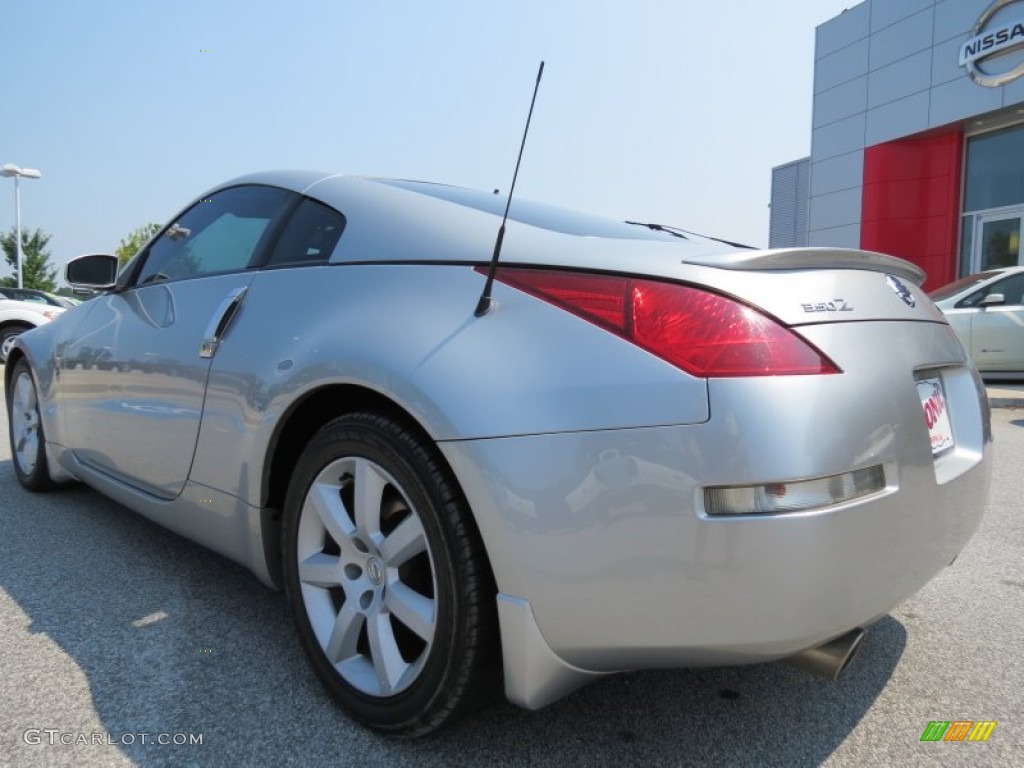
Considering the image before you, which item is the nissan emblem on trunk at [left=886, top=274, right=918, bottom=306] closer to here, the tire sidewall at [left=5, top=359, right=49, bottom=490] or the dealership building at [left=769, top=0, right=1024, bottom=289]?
the tire sidewall at [left=5, top=359, right=49, bottom=490]

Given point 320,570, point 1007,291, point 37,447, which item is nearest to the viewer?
point 320,570

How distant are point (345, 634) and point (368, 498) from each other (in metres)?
0.35

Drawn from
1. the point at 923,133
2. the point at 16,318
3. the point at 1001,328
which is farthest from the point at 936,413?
the point at 923,133

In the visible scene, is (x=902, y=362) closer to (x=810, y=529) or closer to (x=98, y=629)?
(x=810, y=529)

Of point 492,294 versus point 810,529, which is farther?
point 492,294

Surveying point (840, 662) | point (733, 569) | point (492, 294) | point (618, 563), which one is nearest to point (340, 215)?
point (492, 294)

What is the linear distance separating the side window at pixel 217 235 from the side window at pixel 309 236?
0.11m

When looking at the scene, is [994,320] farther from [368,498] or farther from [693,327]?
[368,498]

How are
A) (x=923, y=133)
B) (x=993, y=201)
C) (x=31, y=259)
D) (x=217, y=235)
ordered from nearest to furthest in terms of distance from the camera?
(x=217, y=235) → (x=993, y=201) → (x=923, y=133) → (x=31, y=259)

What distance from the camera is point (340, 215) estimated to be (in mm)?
2115

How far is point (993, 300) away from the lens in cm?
897

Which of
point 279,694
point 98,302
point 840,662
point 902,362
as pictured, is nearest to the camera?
point 840,662

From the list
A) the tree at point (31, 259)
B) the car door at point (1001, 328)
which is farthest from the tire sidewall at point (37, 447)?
the tree at point (31, 259)

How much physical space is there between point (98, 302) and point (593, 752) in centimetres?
272
